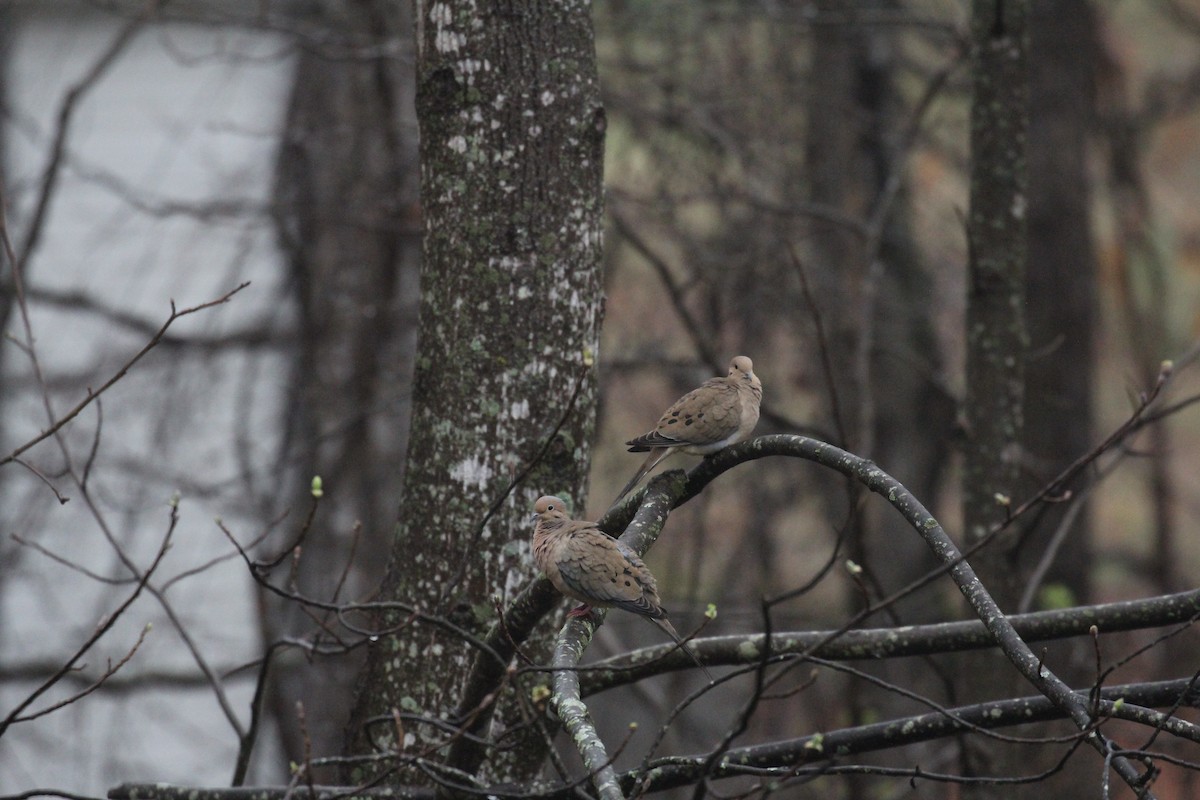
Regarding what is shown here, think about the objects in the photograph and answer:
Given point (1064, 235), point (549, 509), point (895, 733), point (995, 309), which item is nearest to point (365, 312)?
point (995, 309)

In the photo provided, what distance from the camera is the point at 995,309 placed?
15.3 ft

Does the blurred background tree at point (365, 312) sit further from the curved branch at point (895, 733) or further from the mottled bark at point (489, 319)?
the curved branch at point (895, 733)

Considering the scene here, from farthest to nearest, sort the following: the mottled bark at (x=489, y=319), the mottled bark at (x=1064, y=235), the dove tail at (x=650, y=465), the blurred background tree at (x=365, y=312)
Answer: the mottled bark at (x=1064, y=235) < the blurred background tree at (x=365, y=312) < the dove tail at (x=650, y=465) < the mottled bark at (x=489, y=319)

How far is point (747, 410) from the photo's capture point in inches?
123

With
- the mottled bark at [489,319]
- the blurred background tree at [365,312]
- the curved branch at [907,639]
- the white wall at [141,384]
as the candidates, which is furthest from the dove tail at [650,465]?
the white wall at [141,384]

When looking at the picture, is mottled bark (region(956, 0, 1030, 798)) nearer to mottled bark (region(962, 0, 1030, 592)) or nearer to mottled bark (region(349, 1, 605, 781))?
mottled bark (region(962, 0, 1030, 592))

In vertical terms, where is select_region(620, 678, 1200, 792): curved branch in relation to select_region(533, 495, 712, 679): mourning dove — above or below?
below

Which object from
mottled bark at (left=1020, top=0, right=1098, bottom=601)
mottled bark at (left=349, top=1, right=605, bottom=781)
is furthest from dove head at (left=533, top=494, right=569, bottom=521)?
mottled bark at (left=1020, top=0, right=1098, bottom=601)

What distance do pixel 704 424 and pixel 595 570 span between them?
702 millimetres

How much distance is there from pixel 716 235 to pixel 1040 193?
7.23 ft

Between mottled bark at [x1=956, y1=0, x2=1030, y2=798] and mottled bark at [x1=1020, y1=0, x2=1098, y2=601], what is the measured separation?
3101 mm

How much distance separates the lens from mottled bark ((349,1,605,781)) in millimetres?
2932

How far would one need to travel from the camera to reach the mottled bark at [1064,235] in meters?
7.63

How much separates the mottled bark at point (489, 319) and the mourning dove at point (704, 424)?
0.74 ft
